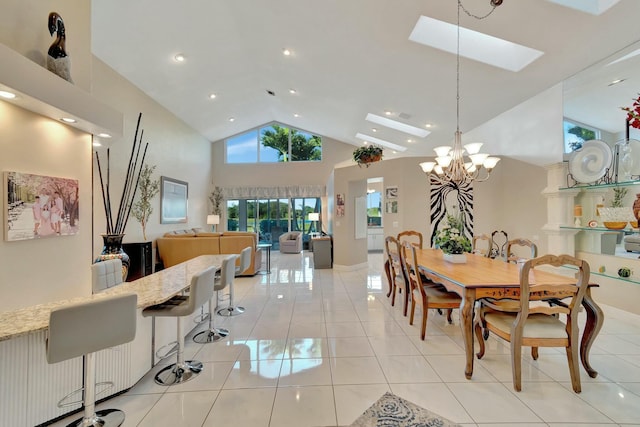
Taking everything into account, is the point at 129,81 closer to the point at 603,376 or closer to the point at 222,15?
the point at 222,15

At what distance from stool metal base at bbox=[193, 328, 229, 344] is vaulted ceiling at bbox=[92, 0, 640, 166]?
4.20 meters

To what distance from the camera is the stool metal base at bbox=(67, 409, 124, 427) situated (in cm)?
181

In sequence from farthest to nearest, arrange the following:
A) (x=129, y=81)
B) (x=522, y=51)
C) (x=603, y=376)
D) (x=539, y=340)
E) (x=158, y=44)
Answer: (x=129, y=81) < (x=158, y=44) < (x=522, y=51) < (x=603, y=376) < (x=539, y=340)

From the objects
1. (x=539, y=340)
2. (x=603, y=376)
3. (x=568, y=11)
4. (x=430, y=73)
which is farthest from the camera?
(x=430, y=73)

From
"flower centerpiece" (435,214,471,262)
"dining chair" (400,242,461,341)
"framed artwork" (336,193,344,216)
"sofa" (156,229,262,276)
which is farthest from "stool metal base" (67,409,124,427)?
"framed artwork" (336,193,344,216)

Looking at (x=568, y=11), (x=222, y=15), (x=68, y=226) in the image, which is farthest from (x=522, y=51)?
(x=68, y=226)

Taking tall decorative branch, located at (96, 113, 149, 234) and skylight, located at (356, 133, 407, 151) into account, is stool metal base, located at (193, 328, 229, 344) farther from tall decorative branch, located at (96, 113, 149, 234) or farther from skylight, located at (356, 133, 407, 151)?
skylight, located at (356, 133, 407, 151)

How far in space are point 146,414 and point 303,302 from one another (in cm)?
275

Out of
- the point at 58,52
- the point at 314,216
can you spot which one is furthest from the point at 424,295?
the point at 314,216

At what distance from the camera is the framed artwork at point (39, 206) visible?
6.59 feet

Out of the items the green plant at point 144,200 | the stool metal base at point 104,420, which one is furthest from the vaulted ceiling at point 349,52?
the stool metal base at point 104,420

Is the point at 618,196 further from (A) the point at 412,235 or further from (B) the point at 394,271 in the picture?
(B) the point at 394,271

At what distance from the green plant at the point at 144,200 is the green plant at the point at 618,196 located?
8216 mm

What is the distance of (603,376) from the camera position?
2.41 m
